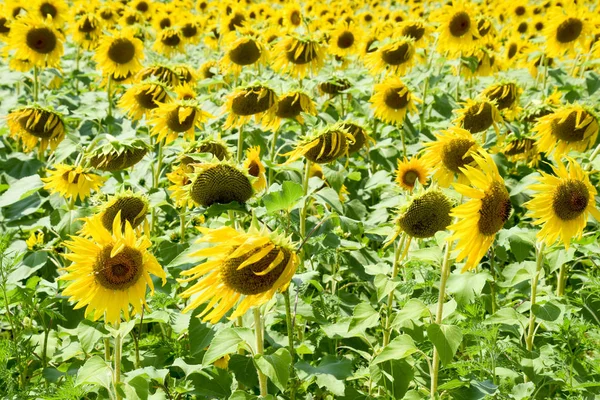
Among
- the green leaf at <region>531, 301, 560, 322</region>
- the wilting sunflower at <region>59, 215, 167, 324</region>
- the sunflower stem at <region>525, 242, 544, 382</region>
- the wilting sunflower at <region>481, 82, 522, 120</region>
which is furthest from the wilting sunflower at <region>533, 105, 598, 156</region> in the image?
the wilting sunflower at <region>59, 215, 167, 324</region>

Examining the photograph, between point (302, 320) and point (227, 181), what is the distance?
92cm

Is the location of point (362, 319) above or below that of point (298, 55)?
below

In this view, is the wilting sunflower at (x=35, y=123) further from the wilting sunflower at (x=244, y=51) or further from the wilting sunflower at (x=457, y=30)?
the wilting sunflower at (x=457, y=30)

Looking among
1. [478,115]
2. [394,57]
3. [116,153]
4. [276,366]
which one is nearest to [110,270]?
[276,366]

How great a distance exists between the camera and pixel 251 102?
306cm

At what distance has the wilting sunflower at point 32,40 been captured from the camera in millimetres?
4574

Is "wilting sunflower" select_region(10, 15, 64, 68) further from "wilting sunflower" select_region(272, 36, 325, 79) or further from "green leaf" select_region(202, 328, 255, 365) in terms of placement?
"green leaf" select_region(202, 328, 255, 365)

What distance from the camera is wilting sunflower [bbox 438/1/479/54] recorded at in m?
4.86

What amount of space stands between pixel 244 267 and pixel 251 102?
150cm

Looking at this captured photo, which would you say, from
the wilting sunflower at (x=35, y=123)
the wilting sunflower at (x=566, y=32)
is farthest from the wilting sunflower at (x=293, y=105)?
the wilting sunflower at (x=566, y=32)

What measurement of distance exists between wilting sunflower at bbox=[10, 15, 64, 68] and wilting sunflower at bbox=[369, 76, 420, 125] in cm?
246

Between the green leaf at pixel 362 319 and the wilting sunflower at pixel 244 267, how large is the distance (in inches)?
18.0

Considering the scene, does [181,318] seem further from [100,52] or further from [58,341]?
[100,52]

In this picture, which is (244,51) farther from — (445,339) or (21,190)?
(445,339)
